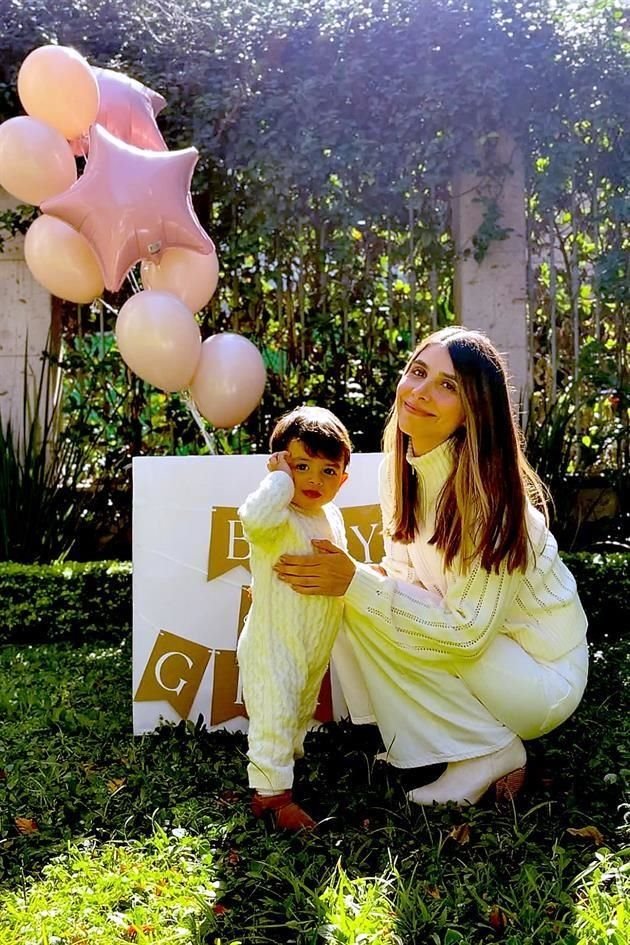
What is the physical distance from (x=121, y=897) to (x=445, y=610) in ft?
3.01

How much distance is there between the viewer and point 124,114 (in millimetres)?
3223

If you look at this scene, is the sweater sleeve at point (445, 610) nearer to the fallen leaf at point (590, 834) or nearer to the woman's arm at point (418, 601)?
the woman's arm at point (418, 601)

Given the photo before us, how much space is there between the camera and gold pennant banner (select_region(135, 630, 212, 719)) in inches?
105

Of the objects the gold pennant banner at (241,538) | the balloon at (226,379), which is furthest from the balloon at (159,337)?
the gold pennant banner at (241,538)

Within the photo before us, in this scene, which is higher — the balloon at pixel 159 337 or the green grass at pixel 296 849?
the balloon at pixel 159 337

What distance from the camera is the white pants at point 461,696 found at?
2076mm

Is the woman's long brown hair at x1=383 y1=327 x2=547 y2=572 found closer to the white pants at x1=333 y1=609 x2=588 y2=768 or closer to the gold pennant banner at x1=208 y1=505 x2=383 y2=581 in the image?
the white pants at x1=333 y1=609 x2=588 y2=768

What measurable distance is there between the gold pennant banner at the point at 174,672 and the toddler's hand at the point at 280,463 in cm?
87

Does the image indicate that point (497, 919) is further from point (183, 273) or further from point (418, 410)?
point (183, 273)

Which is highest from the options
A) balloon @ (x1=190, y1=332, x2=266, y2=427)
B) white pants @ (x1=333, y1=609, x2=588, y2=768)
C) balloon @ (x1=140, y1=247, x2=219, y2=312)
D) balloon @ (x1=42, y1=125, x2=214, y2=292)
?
balloon @ (x1=42, y1=125, x2=214, y2=292)

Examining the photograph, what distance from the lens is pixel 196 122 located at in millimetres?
4527

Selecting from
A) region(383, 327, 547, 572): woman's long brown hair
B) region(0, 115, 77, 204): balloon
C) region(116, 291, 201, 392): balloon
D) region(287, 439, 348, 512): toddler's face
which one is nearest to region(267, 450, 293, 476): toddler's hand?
region(287, 439, 348, 512): toddler's face

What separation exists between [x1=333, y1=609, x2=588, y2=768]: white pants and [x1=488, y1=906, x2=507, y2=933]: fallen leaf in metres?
0.43

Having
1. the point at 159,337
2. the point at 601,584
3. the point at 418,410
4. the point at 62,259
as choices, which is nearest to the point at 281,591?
the point at 418,410
